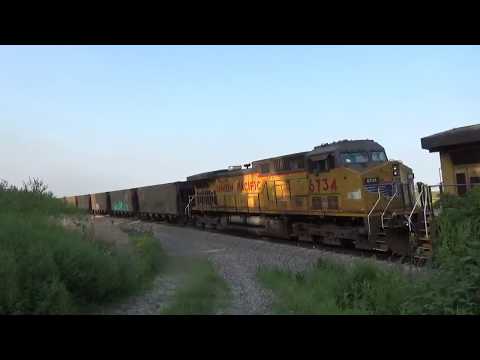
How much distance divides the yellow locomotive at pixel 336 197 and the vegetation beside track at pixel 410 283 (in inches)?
135

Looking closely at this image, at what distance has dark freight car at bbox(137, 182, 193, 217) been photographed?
105ft

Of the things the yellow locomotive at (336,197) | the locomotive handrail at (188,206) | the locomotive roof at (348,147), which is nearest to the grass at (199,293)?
the yellow locomotive at (336,197)

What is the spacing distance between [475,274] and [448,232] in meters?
2.29

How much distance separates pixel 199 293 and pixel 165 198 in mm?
25721

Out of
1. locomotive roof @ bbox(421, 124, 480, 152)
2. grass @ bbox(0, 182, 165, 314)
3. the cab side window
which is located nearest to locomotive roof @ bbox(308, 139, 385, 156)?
the cab side window

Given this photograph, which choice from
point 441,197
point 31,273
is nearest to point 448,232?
point 441,197

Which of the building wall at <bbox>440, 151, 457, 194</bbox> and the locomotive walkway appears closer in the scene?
the locomotive walkway

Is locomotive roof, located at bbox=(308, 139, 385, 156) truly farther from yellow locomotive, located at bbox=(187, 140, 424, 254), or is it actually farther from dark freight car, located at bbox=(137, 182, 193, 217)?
dark freight car, located at bbox=(137, 182, 193, 217)

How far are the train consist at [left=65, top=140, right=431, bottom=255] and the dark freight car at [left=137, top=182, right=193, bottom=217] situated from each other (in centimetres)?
697

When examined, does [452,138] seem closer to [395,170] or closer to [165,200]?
[395,170]

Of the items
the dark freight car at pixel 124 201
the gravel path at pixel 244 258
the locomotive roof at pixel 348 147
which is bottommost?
the gravel path at pixel 244 258

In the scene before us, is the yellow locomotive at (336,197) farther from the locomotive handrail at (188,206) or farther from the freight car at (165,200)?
the freight car at (165,200)

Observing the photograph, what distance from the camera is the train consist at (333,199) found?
14227 millimetres

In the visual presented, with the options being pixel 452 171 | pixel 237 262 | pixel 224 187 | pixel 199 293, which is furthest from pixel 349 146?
pixel 224 187
